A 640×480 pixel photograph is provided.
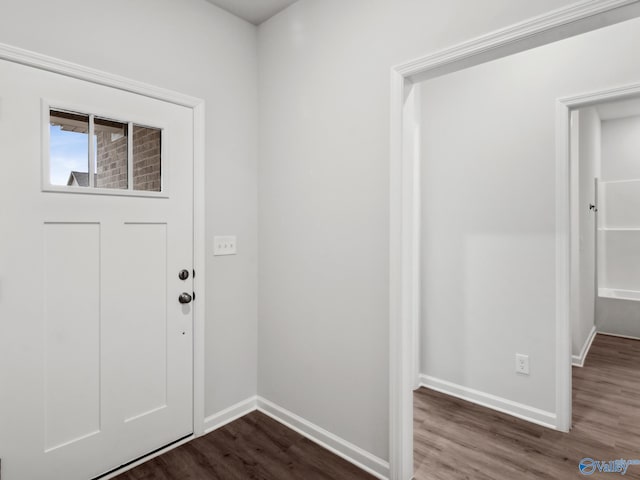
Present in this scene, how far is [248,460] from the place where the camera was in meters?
1.95

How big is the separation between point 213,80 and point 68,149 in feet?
3.16

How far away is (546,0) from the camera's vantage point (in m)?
1.32

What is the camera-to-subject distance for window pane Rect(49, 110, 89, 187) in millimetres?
1654

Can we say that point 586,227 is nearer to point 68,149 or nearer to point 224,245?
point 224,245

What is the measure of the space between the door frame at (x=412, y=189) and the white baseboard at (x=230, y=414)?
1117mm

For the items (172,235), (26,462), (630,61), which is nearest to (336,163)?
(172,235)

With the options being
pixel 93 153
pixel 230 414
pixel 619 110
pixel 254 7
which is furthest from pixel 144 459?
pixel 619 110

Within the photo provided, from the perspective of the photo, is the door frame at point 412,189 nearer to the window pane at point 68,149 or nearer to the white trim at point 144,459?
the white trim at point 144,459

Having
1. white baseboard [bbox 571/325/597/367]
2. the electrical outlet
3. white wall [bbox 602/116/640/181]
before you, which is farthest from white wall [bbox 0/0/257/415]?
white wall [bbox 602/116/640/181]

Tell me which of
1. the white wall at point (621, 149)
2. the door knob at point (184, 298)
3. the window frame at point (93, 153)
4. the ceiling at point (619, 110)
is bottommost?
the door knob at point (184, 298)

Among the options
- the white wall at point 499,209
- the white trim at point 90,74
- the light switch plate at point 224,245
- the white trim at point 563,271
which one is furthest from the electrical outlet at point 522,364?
the white trim at point 90,74

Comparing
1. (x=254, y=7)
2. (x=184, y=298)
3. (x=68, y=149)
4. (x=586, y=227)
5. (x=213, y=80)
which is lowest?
(x=184, y=298)

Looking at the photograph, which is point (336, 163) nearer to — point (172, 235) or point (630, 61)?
point (172, 235)

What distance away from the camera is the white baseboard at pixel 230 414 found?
7.34 feet
